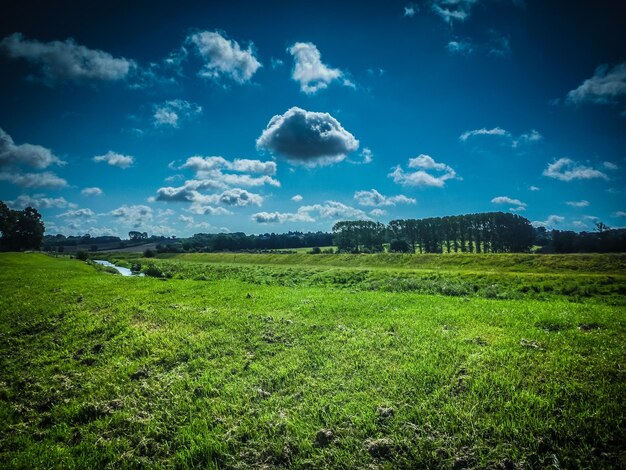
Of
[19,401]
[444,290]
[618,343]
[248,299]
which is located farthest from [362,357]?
[444,290]

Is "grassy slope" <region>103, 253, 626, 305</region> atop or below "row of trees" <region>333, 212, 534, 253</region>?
below

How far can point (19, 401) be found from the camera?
7590 mm

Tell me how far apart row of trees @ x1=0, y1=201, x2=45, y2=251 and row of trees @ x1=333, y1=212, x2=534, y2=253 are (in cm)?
12414

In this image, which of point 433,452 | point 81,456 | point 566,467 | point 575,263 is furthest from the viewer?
point 575,263

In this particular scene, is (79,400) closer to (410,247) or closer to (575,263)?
(575,263)

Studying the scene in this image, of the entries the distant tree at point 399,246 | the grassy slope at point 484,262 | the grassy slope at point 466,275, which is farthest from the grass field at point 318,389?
the distant tree at point 399,246

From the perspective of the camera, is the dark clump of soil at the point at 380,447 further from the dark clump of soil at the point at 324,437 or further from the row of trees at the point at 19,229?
the row of trees at the point at 19,229

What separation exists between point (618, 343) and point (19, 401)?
53.6 ft

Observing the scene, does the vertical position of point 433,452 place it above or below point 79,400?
above

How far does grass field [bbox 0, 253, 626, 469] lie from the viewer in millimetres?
5082

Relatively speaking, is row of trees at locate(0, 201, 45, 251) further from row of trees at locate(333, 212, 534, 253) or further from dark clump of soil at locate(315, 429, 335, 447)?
dark clump of soil at locate(315, 429, 335, 447)

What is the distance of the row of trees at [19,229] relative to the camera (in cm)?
10231

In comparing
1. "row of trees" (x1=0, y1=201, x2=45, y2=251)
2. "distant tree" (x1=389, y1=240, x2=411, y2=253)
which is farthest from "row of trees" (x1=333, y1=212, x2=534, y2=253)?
"row of trees" (x1=0, y1=201, x2=45, y2=251)

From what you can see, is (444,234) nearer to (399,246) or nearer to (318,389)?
(399,246)
